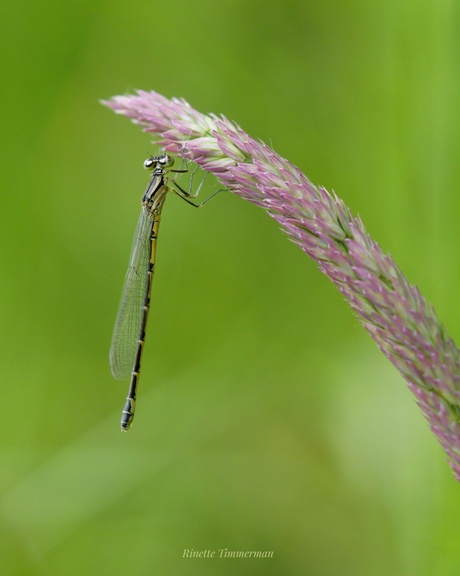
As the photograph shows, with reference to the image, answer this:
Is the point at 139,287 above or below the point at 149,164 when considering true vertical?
below

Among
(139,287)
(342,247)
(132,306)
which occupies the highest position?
(342,247)

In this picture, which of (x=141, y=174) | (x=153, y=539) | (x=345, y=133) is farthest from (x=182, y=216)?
(x=153, y=539)

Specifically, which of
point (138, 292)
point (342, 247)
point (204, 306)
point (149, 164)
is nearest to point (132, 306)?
point (138, 292)

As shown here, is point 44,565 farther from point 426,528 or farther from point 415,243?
point 415,243

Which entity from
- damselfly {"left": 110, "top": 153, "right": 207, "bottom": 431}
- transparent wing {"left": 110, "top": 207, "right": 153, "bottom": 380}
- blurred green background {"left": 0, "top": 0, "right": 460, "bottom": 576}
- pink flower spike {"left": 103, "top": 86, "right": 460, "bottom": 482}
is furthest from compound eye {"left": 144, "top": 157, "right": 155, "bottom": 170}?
pink flower spike {"left": 103, "top": 86, "right": 460, "bottom": 482}

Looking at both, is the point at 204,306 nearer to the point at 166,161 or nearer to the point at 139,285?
the point at 139,285

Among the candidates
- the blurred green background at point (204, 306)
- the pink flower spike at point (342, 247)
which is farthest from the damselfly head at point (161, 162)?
the pink flower spike at point (342, 247)

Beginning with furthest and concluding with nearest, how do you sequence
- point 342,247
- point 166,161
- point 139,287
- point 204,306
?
1. point 204,306
2. point 139,287
3. point 166,161
4. point 342,247

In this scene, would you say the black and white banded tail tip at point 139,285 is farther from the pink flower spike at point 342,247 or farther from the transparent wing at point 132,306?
the pink flower spike at point 342,247

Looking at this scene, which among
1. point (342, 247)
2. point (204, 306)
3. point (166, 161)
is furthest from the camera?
point (204, 306)

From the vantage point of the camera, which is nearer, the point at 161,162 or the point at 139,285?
the point at 161,162
